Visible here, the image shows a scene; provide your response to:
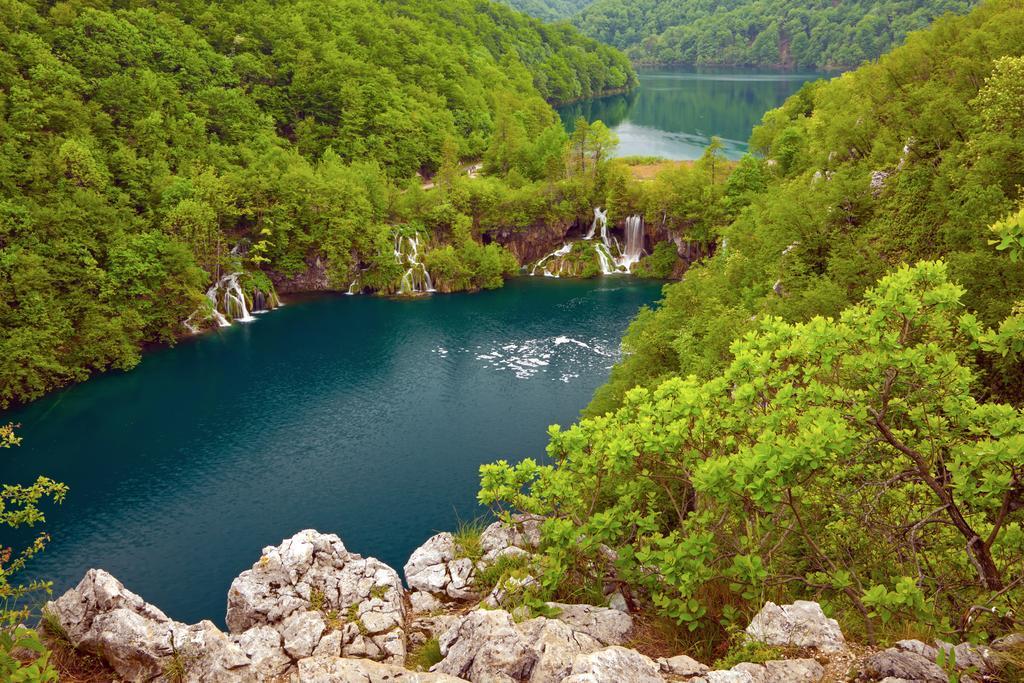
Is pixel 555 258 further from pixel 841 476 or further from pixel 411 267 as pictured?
pixel 841 476

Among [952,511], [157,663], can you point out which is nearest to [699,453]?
[952,511]

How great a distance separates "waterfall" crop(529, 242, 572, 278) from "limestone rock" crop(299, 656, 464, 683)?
69.7m

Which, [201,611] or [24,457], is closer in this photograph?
[201,611]

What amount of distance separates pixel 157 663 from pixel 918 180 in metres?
40.6

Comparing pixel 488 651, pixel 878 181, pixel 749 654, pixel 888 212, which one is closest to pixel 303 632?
pixel 488 651

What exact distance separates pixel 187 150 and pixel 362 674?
75.9m

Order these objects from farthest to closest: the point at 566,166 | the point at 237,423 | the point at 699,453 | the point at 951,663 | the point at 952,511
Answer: the point at 566,166 < the point at 237,423 < the point at 699,453 < the point at 952,511 < the point at 951,663

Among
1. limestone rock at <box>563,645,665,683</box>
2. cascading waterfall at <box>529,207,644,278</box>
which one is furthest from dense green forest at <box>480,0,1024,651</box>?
cascading waterfall at <box>529,207,644,278</box>

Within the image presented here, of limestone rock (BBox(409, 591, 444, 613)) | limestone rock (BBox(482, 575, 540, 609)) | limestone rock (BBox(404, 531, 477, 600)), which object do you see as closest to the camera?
limestone rock (BBox(482, 575, 540, 609))

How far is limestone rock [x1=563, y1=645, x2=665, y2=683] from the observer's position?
10.2m

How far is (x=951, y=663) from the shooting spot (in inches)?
343

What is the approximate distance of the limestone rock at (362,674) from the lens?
11.7 metres

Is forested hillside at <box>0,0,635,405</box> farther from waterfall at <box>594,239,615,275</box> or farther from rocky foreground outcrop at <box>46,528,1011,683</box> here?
rocky foreground outcrop at <box>46,528,1011,683</box>

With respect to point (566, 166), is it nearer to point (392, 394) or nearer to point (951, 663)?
point (392, 394)
